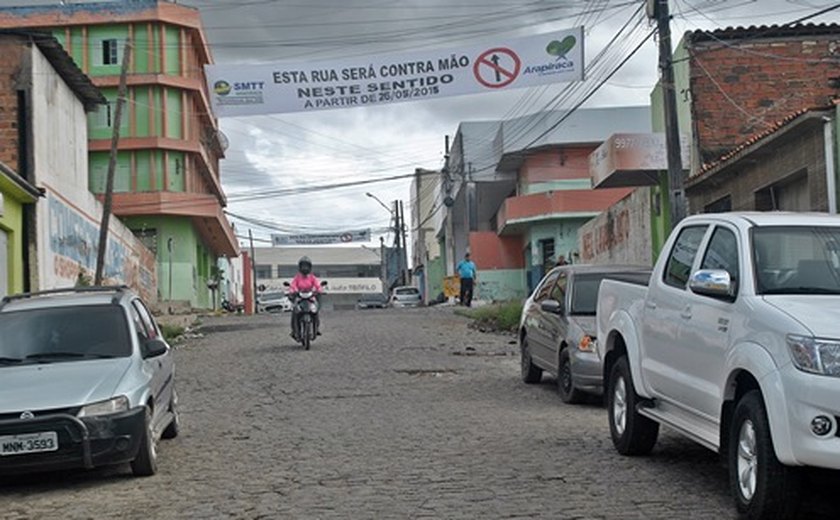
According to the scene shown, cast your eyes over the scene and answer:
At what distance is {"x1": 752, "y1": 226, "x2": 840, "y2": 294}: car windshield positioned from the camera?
6.76m

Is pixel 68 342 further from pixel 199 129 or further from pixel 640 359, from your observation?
pixel 199 129

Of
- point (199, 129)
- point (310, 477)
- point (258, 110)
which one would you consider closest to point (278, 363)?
point (258, 110)

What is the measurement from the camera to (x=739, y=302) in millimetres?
6668

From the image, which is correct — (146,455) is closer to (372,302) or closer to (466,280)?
(466,280)

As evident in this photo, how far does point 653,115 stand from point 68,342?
20.8m

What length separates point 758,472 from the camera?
6055mm

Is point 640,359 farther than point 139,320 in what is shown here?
No

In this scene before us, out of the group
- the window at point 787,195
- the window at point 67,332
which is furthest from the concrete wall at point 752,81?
the window at point 67,332

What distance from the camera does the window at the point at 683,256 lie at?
7938 millimetres

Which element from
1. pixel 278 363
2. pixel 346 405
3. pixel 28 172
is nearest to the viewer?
pixel 346 405

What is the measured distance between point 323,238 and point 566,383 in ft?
295

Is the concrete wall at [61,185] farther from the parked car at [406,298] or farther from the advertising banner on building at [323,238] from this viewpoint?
the advertising banner on building at [323,238]

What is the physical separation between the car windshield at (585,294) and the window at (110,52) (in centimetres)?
3847

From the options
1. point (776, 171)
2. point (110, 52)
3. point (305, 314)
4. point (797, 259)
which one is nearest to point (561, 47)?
point (776, 171)
